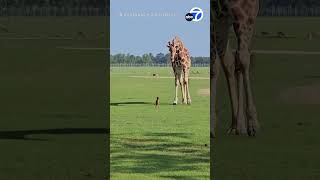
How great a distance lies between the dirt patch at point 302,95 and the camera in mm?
17438

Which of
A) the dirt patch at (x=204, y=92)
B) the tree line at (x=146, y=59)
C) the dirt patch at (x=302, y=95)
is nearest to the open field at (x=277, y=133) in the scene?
the dirt patch at (x=302, y=95)

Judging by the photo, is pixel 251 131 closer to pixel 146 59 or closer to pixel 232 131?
pixel 232 131

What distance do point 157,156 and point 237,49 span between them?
3124 millimetres

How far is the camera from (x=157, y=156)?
846 cm

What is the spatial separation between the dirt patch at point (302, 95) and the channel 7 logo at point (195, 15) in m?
9.62

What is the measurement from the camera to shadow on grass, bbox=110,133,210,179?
8.23m

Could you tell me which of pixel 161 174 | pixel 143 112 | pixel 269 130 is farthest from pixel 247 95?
pixel 161 174

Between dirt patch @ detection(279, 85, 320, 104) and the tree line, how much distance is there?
30.0ft

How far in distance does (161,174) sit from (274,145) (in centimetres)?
343

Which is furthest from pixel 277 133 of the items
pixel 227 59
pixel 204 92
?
pixel 204 92

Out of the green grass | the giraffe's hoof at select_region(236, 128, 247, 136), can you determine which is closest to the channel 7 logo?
the green grass
